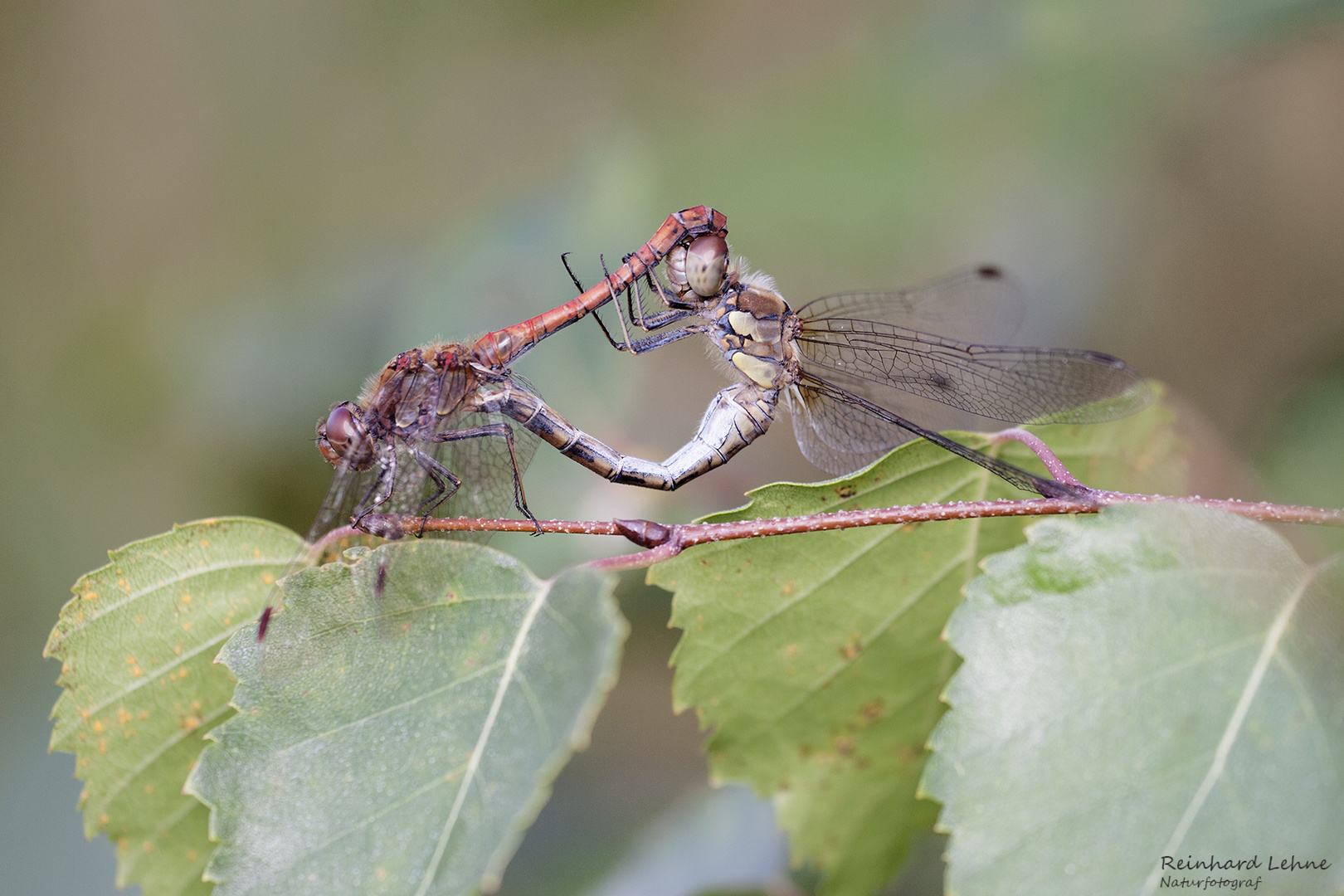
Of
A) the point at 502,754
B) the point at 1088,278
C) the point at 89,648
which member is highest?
the point at 1088,278

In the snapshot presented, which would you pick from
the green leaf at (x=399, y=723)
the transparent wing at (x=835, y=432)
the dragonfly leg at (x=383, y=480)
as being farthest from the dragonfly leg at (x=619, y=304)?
the green leaf at (x=399, y=723)

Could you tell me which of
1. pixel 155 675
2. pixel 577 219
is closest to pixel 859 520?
pixel 155 675

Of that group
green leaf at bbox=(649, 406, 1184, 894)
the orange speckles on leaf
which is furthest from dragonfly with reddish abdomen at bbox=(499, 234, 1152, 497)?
the orange speckles on leaf

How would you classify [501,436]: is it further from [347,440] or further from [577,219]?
[577,219]

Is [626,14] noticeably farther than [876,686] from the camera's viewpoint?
Yes

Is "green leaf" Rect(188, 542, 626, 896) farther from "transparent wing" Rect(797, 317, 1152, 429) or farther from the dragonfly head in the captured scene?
"transparent wing" Rect(797, 317, 1152, 429)

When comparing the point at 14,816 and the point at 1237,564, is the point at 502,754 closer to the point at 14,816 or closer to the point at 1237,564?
the point at 1237,564

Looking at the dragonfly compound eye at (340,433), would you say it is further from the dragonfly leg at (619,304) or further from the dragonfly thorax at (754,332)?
the dragonfly thorax at (754,332)

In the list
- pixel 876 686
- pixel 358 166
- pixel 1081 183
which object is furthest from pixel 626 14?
pixel 876 686
